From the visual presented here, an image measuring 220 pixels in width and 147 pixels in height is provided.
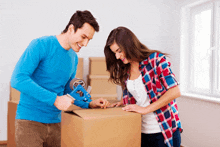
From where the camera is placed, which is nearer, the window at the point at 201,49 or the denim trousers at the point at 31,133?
the denim trousers at the point at 31,133

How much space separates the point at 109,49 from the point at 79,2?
6.75ft

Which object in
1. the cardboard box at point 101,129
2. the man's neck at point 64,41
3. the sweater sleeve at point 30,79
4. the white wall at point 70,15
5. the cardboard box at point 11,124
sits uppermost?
the white wall at point 70,15

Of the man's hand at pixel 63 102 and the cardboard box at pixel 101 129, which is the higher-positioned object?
the man's hand at pixel 63 102

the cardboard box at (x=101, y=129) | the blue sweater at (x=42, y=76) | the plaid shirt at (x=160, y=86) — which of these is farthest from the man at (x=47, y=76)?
the plaid shirt at (x=160, y=86)

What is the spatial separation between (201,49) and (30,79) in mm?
2508

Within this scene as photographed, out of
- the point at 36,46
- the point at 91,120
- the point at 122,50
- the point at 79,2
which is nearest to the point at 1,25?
the point at 79,2

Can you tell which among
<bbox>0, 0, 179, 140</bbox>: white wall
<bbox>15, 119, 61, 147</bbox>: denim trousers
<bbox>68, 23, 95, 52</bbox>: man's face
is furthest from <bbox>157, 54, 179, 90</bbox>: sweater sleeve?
<bbox>0, 0, 179, 140</bbox>: white wall

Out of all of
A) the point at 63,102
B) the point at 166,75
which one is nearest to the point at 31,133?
the point at 63,102

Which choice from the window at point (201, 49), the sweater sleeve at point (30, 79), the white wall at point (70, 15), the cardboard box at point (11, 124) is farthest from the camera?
the white wall at point (70, 15)

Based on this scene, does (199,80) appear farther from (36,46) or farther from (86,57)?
(36,46)

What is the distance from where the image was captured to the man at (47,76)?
112 cm

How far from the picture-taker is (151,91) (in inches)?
46.0

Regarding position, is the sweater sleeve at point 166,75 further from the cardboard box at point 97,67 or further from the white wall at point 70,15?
the white wall at point 70,15

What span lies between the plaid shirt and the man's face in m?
0.34
